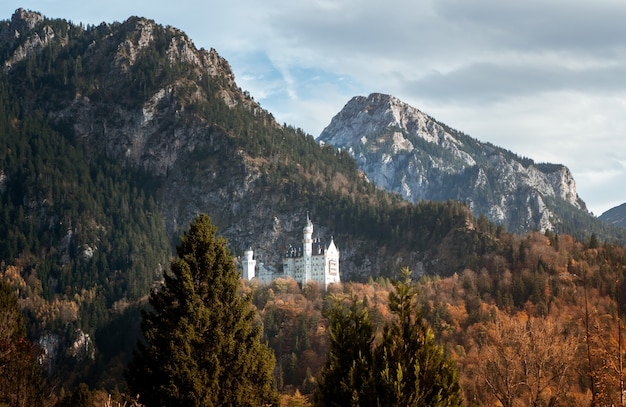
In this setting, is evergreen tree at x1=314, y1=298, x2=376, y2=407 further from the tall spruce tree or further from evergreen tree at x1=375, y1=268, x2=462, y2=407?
the tall spruce tree

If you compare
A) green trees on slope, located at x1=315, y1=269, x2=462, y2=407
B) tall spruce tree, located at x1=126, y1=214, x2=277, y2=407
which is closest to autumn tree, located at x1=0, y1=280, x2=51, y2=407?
tall spruce tree, located at x1=126, y1=214, x2=277, y2=407

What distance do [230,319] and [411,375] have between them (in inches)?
350

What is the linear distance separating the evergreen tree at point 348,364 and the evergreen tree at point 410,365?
1.97 ft

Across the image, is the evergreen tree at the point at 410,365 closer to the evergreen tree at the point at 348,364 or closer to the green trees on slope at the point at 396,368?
the green trees on slope at the point at 396,368

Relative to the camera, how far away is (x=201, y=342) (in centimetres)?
3362

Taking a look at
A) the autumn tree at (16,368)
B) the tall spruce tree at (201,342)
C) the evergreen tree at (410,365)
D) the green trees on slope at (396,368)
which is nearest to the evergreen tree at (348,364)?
the green trees on slope at (396,368)

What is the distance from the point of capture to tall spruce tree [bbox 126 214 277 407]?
32969 millimetres

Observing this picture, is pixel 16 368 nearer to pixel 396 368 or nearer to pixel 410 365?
pixel 396 368

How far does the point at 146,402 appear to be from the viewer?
109ft

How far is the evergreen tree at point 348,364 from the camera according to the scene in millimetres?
29234

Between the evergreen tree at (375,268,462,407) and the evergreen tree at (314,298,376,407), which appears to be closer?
the evergreen tree at (375,268,462,407)

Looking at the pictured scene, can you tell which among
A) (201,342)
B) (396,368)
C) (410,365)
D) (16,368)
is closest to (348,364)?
(396,368)

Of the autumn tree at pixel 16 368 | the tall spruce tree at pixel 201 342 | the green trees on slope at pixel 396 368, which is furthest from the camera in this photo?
the autumn tree at pixel 16 368

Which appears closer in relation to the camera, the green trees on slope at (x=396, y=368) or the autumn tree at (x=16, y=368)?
the green trees on slope at (x=396, y=368)
